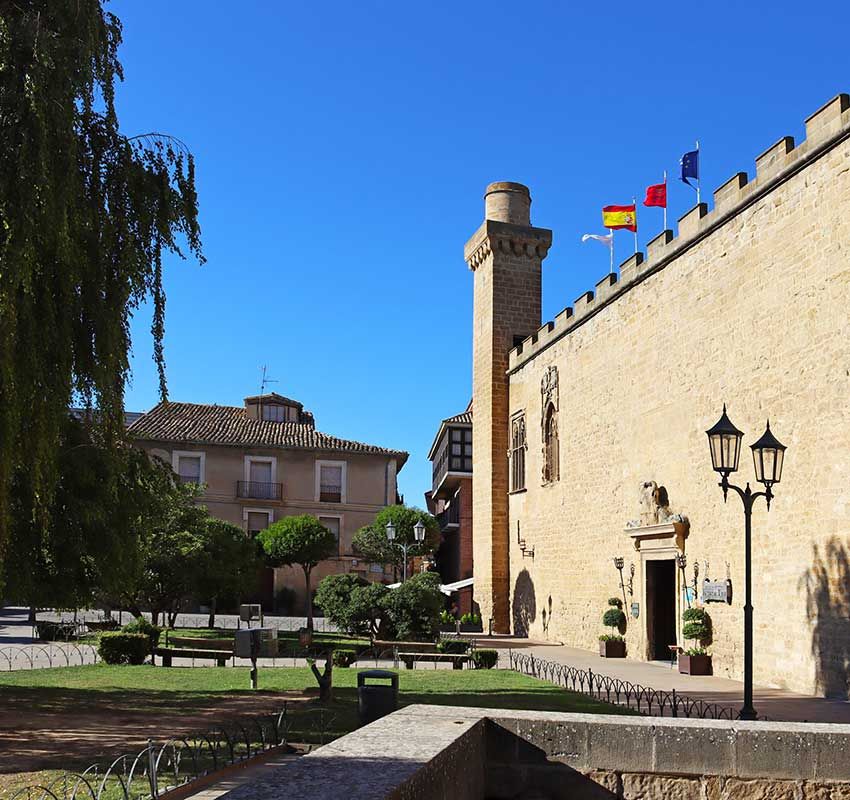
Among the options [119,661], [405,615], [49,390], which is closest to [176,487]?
[49,390]

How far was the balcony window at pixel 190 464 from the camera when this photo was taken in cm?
4056

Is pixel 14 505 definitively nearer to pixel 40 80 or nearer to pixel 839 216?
pixel 40 80

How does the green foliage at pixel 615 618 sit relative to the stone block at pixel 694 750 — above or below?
below

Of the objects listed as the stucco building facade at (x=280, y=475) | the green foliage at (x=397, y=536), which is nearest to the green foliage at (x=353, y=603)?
the green foliage at (x=397, y=536)

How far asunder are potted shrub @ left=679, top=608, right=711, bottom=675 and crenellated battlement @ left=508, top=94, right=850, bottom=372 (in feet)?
20.7

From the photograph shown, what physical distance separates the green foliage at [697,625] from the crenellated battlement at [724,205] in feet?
20.5

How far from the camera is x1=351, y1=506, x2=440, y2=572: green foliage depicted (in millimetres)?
36719

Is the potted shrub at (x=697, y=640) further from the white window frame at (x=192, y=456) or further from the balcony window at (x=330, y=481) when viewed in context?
the white window frame at (x=192, y=456)

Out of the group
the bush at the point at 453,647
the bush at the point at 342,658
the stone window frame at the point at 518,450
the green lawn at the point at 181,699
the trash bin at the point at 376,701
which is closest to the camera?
the trash bin at the point at 376,701

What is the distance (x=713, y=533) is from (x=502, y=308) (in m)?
14.1

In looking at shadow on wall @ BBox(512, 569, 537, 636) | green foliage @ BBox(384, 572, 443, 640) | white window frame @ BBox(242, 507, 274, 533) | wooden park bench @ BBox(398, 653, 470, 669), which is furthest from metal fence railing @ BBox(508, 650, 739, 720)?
white window frame @ BBox(242, 507, 274, 533)

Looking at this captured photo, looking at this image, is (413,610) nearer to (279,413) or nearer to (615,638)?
(615,638)

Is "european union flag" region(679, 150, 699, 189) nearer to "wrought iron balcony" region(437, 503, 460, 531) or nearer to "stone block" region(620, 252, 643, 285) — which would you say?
"stone block" region(620, 252, 643, 285)

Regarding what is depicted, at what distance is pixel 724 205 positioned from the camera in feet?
53.7
